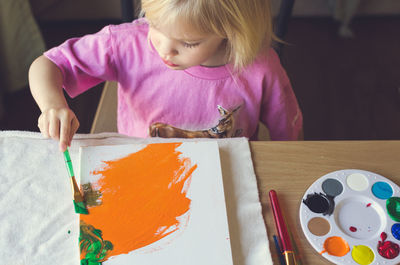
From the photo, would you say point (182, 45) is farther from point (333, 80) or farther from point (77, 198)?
point (333, 80)

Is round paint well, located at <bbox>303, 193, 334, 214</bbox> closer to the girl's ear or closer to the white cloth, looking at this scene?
the white cloth

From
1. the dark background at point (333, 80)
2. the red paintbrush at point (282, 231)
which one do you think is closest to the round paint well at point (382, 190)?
the red paintbrush at point (282, 231)

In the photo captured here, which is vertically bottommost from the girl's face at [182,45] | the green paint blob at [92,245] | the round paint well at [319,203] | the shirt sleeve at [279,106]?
the shirt sleeve at [279,106]

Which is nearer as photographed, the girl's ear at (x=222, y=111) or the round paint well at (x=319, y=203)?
the round paint well at (x=319, y=203)

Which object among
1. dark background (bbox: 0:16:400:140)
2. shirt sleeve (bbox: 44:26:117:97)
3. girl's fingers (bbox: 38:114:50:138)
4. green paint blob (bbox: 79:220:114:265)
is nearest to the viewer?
green paint blob (bbox: 79:220:114:265)

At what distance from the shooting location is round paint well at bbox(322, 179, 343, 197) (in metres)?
0.55

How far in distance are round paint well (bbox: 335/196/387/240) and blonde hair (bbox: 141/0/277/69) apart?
0.96ft

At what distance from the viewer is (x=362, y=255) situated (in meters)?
0.50

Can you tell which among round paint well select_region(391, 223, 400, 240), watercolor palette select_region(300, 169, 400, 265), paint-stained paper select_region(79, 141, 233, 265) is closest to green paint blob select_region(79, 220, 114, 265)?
paint-stained paper select_region(79, 141, 233, 265)

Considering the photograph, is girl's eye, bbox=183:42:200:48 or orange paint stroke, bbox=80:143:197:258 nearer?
orange paint stroke, bbox=80:143:197:258

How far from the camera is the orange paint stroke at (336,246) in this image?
0.50 m

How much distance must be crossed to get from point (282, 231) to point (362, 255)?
0.10 metres

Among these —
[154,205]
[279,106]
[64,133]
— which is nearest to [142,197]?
[154,205]

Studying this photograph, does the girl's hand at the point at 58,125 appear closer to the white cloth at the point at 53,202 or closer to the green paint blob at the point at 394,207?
the white cloth at the point at 53,202
